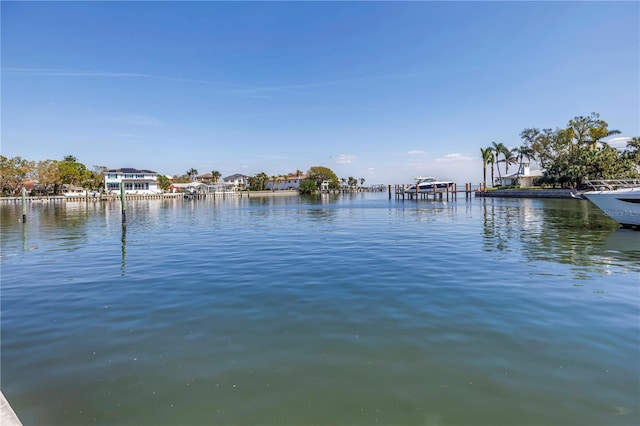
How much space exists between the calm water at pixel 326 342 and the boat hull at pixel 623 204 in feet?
38.2

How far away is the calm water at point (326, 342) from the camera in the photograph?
4688 mm

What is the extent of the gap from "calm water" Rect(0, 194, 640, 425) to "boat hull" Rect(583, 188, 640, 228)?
38.2ft

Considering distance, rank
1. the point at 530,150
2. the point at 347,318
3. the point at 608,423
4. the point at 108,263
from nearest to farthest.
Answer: the point at 608,423 → the point at 347,318 → the point at 108,263 → the point at 530,150

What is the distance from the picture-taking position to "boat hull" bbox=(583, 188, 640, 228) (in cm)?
2256

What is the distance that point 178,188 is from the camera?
124438mm

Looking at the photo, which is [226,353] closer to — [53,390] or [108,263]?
[53,390]

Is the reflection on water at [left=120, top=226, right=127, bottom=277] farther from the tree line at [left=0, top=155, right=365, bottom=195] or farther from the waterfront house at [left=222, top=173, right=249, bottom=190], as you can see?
the waterfront house at [left=222, top=173, right=249, bottom=190]

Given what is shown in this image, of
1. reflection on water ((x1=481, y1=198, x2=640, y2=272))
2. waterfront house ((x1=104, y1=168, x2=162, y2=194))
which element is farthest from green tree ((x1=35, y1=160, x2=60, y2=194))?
reflection on water ((x1=481, y1=198, x2=640, y2=272))

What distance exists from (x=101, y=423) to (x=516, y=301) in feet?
28.4

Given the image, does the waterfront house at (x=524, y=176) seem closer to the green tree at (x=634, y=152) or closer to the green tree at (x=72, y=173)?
the green tree at (x=634, y=152)

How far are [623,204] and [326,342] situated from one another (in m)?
25.7

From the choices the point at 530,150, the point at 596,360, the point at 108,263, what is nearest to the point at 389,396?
the point at 596,360

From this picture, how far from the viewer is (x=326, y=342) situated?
664 cm

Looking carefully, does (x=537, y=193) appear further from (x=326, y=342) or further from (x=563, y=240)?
(x=326, y=342)
